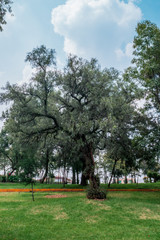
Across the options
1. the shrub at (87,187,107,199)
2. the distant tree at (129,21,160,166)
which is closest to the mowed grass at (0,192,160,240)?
the shrub at (87,187,107,199)

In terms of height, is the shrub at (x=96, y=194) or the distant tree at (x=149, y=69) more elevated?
the distant tree at (x=149, y=69)

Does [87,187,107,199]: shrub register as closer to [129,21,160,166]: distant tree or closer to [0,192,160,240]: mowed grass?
[0,192,160,240]: mowed grass

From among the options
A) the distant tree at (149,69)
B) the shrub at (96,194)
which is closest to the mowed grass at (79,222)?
the shrub at (96,194)

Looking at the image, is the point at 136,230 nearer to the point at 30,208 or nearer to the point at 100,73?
the point at 30,208

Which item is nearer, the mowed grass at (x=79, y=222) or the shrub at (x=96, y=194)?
the mowed grass at (x=79, y=222)

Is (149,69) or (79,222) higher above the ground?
(149,69)

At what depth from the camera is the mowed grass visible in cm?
691

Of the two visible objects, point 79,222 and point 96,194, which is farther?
point 96,194

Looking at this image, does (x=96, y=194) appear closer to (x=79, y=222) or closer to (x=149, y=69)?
(x=79, y=222)

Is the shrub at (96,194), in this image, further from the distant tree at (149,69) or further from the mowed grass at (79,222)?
the distant tree at (149,69)

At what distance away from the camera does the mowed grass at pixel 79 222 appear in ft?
22.7

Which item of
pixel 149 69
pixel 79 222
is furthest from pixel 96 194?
pixel 149 69

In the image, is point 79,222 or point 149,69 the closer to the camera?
point 79,222

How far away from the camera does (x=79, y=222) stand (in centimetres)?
856
